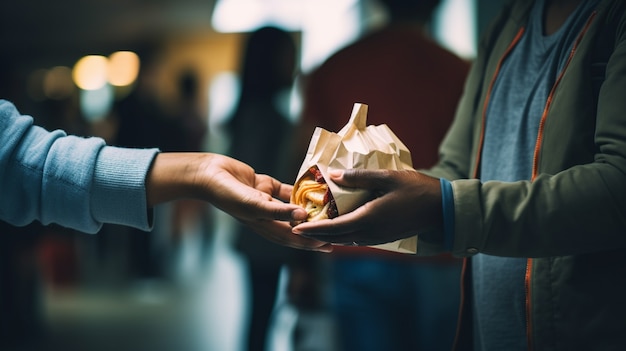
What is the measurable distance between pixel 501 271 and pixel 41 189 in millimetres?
940

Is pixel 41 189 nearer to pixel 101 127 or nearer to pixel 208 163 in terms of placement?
pixel 208 163

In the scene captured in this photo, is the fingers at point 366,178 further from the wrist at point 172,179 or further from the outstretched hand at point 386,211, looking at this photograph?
the wrist at point 172,179

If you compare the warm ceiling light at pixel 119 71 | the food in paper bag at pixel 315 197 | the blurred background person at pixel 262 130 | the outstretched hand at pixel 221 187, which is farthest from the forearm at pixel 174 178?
the warm ceiling light at pixel 119 71

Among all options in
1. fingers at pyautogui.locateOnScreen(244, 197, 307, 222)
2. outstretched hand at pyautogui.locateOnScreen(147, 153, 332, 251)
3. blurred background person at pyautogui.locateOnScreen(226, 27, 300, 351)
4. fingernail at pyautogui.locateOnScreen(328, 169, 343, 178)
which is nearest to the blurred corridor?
blurred background person at pyautogui.locateOnScreen(226, 27, 300, 351)

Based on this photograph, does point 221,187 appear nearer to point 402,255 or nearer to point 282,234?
point 282,234

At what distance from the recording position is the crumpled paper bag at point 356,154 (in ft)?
3.34

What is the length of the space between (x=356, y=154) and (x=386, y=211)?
0.48 feet

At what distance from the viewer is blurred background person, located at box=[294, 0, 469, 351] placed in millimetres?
1928

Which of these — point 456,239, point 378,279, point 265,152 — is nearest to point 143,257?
point 265,152

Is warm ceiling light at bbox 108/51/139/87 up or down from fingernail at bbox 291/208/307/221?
up

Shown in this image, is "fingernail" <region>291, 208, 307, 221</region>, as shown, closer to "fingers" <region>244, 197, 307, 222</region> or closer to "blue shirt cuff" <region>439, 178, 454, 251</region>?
"fingers" <region>244, 197, 307, 222</region>

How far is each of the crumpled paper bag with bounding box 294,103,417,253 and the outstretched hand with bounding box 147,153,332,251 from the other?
13cm

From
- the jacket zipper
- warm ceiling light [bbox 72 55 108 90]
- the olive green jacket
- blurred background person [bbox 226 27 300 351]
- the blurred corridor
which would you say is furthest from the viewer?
warm ceiling light [bbox 72 55 108 90]

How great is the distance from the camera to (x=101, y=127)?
22.8ft
